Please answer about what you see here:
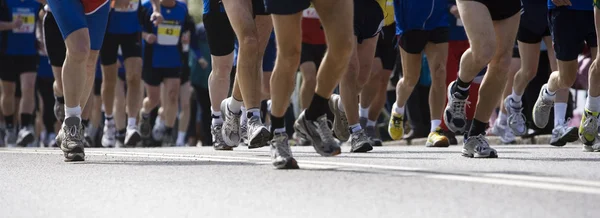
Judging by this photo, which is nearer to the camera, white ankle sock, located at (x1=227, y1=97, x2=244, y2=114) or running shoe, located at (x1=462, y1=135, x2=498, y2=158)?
running shoe, located at (x1=462, y1=135, x2=498, y2=158)

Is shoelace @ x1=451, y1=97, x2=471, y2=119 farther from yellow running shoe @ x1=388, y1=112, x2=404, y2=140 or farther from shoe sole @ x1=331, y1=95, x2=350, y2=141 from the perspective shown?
yellow running shoe @ x1=388, y1=112, x2=404, y2=140

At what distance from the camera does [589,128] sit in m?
9.53

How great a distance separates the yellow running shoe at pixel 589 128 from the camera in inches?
374

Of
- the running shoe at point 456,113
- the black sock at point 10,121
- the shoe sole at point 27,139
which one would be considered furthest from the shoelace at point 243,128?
the black sock at point 10,121

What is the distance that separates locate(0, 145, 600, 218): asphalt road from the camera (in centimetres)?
509

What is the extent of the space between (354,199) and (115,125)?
10897 millimetres

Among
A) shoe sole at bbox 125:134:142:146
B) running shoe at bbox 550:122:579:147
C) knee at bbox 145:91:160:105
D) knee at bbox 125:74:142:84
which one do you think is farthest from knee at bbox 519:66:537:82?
knee at bbox 145:91:160:105

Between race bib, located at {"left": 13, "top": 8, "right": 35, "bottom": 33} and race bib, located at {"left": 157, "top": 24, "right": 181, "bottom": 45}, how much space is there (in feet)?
5.12

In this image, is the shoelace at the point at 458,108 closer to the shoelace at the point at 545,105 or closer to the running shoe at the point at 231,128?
the running shoe at the point at 231,128

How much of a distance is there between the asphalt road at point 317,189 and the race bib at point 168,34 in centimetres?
899

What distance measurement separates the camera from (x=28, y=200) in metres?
6.09

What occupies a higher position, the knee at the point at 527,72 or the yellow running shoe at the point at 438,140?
the knee at the point at 527,72

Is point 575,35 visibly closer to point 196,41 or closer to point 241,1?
point 241,1

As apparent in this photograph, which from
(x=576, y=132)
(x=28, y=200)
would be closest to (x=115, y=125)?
(x=576, y=132)
